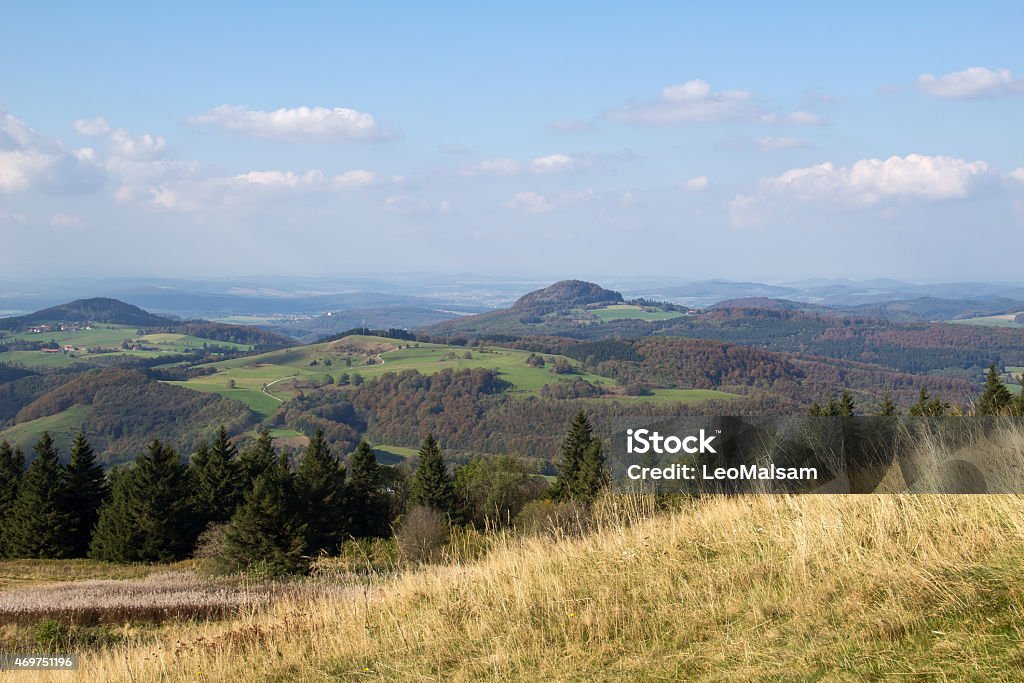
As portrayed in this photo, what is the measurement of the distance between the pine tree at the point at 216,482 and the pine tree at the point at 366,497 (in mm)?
7101

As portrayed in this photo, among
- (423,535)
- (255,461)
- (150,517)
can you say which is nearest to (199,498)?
(150,517)

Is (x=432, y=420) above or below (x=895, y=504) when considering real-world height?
below

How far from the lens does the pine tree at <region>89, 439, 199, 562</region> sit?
118 feet

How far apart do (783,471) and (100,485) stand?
43.8 m

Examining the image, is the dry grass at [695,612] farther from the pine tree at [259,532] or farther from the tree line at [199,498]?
the tree line at [199,498]

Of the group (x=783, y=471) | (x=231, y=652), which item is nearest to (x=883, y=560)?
(x=783, y=471)

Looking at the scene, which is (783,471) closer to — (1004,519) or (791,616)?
(1004,519)

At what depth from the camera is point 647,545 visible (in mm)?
7875

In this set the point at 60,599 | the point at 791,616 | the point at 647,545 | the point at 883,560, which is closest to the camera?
the point at 791,616

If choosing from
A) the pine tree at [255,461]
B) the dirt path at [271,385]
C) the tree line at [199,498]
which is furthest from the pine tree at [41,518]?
the dirt path at [271,385]

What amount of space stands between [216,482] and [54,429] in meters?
101

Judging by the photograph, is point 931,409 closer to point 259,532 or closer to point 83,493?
point 259,532

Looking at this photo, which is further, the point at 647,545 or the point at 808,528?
the point at 647,545

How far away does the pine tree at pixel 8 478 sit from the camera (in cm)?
4238
